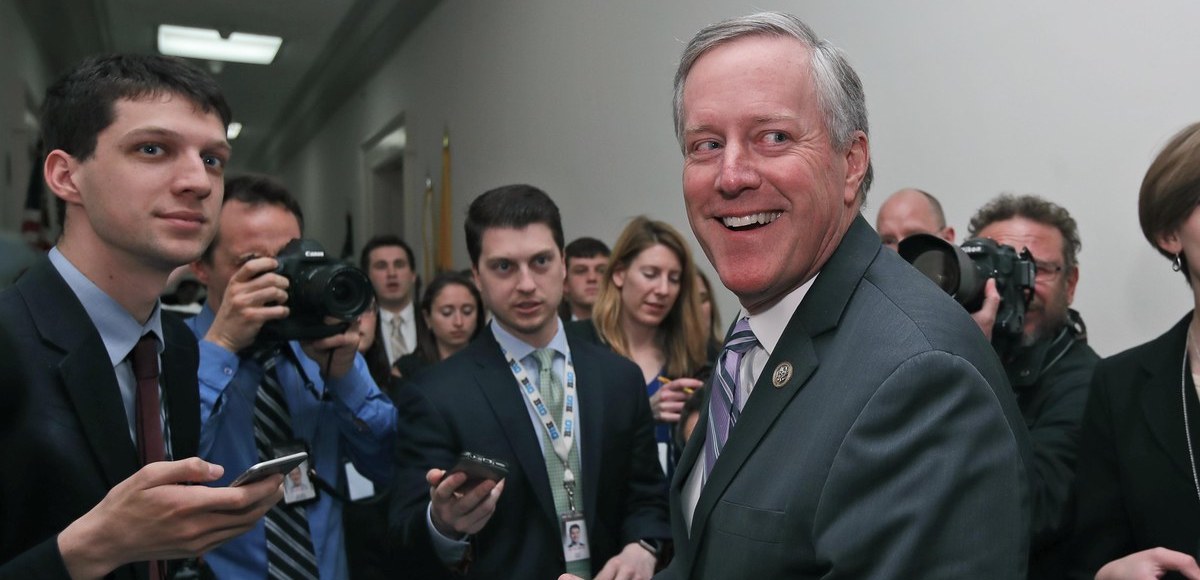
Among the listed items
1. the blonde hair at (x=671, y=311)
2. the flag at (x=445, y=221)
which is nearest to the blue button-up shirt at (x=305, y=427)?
the blonde hair at (x=671, y=311)

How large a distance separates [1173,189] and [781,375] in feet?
3.18

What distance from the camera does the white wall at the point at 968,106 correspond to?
7.41ft

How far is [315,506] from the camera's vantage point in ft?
6.76

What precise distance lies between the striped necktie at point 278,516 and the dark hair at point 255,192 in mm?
354

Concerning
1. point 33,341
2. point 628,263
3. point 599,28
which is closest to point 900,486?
point 33,341

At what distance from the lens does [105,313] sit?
1.44 metres

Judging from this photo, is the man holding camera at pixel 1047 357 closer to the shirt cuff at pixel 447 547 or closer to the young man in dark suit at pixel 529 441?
the young man in dark suit at pixel 529 441

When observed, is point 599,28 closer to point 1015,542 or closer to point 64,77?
point 64,77

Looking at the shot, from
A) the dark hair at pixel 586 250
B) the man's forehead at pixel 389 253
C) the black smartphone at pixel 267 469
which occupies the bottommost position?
the black smartphone at pixel 267 469

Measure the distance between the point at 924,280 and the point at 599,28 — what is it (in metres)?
3.98

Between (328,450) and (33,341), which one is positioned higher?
(33,341)

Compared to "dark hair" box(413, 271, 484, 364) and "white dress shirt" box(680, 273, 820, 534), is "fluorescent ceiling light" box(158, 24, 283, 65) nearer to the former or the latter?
"dark hair" box(413, 271, 484, 364)

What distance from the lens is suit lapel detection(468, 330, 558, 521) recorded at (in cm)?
204

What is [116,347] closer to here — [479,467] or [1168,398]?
[479,467]
